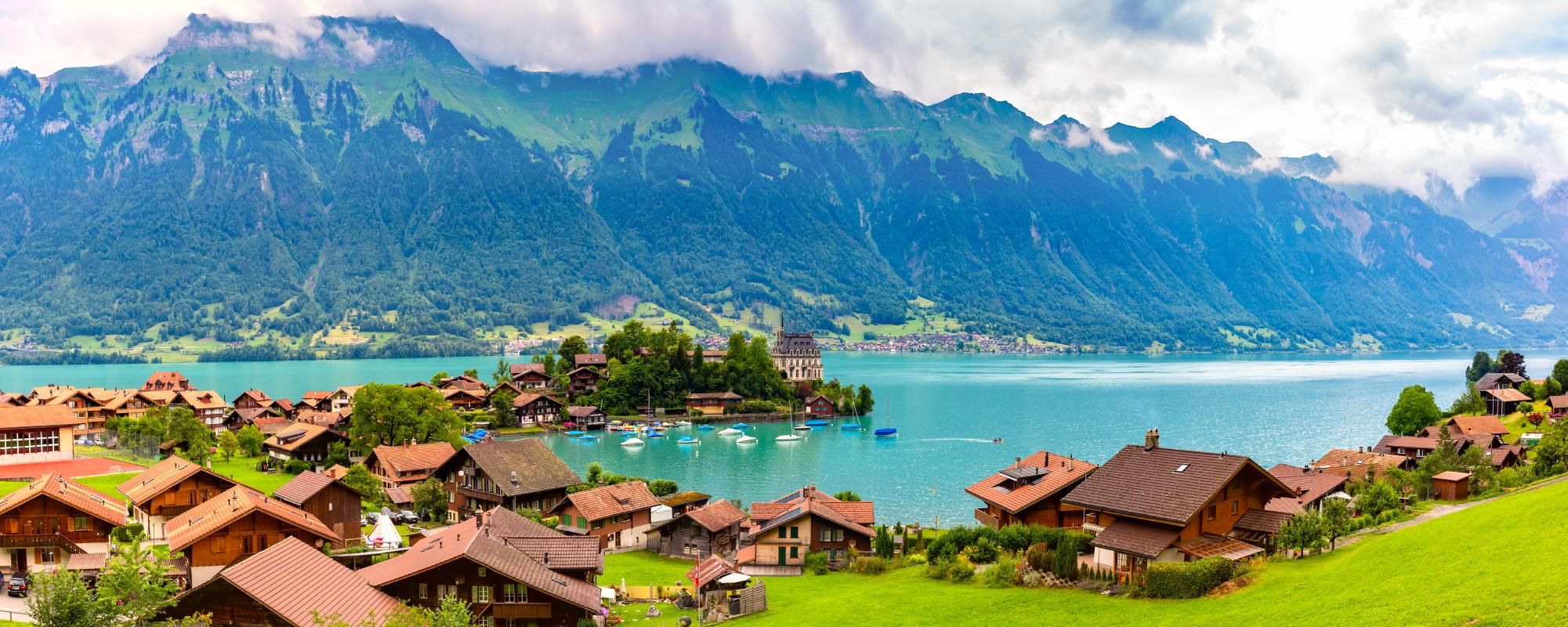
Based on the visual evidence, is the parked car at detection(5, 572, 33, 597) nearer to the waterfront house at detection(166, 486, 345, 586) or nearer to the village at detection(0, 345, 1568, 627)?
the village at detection(0, 345, 1568, 627)

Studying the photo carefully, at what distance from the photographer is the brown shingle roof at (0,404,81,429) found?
5253 centimetres

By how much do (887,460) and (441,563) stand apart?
2398 inches

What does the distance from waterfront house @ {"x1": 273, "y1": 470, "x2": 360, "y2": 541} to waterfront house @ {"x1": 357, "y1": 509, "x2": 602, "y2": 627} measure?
45.0 ft

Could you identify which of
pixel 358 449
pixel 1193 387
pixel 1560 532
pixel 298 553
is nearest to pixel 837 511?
pixel 298 553

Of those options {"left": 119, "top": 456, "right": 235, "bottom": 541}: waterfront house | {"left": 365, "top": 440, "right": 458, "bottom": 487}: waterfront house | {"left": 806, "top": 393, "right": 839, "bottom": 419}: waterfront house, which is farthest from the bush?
{"left": 806, "top": 393, "right": 839, "bottom": 419}: waterfront house

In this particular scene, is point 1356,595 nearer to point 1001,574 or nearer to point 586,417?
point 1001,574

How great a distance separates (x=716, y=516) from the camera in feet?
141

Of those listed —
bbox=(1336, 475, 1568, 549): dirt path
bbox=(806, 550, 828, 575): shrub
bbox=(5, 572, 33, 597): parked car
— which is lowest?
bbox=(806, 550, 828, 575): shrub

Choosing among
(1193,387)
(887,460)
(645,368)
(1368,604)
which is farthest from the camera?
(1193,387)

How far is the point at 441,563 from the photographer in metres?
25.1

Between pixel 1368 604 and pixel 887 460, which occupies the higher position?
pixel 1368 604

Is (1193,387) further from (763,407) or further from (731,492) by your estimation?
(731,492)

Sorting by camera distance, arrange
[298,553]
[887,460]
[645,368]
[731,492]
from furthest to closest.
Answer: [645,368] < [887,460] < [731,492] < [298,553]

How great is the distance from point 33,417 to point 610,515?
1362 inches
